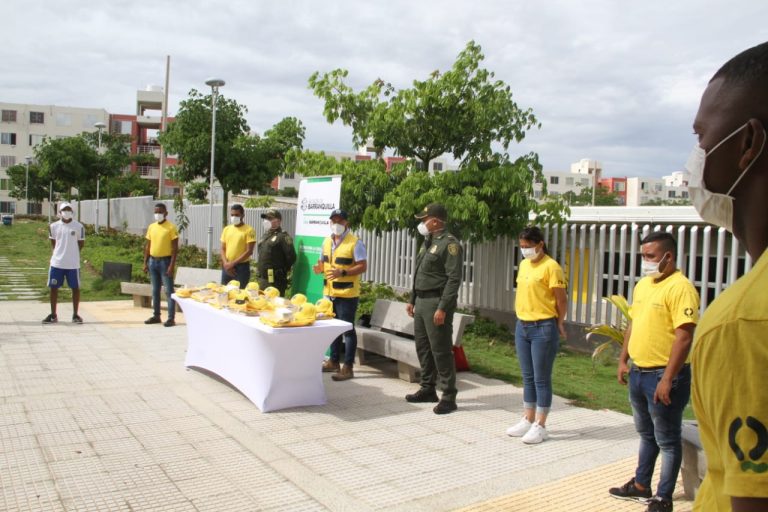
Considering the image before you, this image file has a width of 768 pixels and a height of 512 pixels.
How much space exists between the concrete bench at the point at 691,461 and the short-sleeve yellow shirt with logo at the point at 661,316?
606 millimetres

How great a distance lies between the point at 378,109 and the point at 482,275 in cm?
354

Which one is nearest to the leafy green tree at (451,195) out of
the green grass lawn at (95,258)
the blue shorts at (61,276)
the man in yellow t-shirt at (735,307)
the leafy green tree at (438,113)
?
the leafy green tree at (438,113)

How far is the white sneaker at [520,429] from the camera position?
18.7 feet

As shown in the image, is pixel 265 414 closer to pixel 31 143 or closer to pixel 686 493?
pixel 686 493

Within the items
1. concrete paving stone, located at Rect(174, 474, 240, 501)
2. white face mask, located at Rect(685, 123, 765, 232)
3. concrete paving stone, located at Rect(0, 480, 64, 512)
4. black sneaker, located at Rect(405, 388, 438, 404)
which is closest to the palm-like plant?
black sneaker, located at Rect(405, 388, 438, 404)

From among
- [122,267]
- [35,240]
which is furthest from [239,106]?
[35,240]

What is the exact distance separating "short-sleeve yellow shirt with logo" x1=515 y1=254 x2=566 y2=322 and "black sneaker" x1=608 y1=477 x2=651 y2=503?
1484 millimetres

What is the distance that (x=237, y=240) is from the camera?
9.35 metres

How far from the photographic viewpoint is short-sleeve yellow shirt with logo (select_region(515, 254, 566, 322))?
214 inches

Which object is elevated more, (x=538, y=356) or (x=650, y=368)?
(x=650, y=368)

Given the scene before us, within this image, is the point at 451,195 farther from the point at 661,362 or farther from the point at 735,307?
the point at 735,307

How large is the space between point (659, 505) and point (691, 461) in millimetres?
413

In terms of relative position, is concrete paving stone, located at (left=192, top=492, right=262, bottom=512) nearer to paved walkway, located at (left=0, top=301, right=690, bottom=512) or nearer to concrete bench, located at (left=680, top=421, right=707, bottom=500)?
paved walkway, located at (left=0, top=301, right=690, bottom=512)

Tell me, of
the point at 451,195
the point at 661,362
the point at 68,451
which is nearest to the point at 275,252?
the point at 451,195
